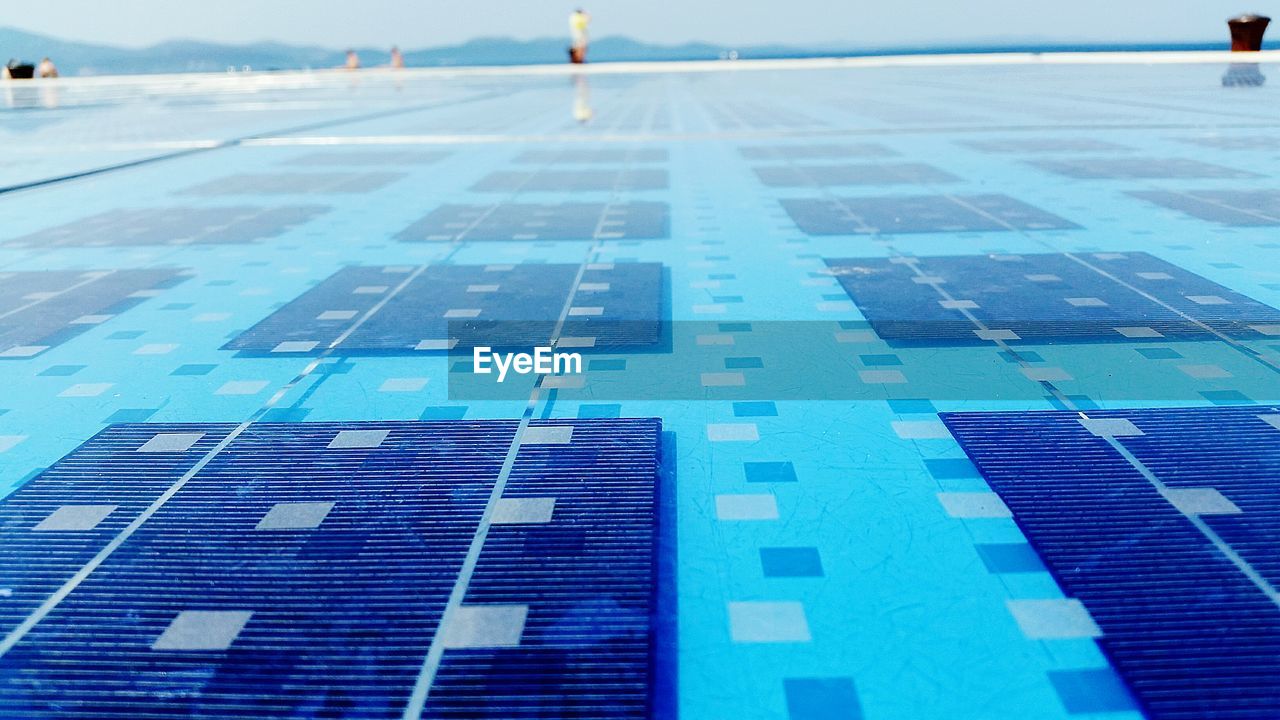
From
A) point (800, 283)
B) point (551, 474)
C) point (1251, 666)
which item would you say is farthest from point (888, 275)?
point (1251, 666)

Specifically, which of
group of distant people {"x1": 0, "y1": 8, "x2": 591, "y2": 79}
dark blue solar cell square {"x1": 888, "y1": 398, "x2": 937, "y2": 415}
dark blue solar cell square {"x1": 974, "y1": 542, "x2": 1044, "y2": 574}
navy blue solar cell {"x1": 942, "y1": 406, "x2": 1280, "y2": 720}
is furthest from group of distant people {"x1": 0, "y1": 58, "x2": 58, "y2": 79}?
dark blue solar cell square {"x1": 974, "y1": 542, "x2": 1044, "y2": 574}

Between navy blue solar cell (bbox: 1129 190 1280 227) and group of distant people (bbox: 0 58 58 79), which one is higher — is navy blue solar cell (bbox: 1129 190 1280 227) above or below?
below

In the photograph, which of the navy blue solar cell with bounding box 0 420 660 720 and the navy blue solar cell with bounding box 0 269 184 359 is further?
the navy blue solar cell with bounding box 0 269 184 359

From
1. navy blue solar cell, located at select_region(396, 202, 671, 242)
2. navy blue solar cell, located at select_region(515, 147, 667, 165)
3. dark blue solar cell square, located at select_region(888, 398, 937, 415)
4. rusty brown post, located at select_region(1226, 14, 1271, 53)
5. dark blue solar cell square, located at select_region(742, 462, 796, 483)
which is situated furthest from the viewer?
rusty brown post, located at select_region(1226, 14, 1271, 53)

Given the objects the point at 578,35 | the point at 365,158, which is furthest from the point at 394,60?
the point at 365,158

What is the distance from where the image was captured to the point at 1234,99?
A: 57.0 ft

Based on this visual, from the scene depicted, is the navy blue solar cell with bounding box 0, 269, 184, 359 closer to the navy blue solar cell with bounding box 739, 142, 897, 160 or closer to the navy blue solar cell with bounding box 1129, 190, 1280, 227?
the navy blue solar cell with bounding box 739, 142, 897, 160

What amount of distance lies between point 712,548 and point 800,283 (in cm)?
329

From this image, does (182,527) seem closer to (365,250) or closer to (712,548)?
(712,548)

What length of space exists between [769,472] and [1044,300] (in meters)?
2.86

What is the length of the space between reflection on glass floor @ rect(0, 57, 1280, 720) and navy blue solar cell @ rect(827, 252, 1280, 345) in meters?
0.04

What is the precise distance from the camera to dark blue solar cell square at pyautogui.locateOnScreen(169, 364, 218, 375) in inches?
176

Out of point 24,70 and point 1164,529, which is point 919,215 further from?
point 24,70

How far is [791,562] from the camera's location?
2752 millimetres
